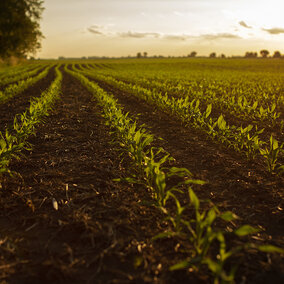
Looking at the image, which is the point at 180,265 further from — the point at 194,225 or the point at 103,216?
the point at 103,216

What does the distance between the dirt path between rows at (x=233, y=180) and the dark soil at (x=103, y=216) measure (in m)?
0.01

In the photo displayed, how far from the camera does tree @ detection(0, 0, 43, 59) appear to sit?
19047 mm

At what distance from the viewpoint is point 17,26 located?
1978 centimetres

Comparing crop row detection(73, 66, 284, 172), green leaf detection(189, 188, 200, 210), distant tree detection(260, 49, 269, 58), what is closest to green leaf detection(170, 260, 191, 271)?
green leaf detection(189, 188, 200, 210)

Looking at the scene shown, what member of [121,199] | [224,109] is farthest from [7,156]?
[224,109]

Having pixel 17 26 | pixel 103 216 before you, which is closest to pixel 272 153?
pixel 103 216

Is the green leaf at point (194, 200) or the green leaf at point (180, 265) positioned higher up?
the green leaf at point (194, 200)

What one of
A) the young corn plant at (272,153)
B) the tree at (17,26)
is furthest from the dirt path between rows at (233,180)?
the tree at (17,26)

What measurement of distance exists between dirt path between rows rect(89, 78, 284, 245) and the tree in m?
19.1

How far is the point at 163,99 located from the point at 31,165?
5.09 metres

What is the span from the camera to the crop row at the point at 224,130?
3.81 m

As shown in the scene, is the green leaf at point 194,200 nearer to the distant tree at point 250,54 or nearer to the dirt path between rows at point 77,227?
the dirt path between rows at point 77,227

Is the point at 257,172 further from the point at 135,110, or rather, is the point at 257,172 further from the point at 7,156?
the point at 135,110

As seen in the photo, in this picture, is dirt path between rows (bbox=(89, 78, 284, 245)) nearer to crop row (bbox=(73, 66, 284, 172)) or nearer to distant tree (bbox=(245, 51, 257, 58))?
crop row (bbox=(73, 66, 284, 172))
